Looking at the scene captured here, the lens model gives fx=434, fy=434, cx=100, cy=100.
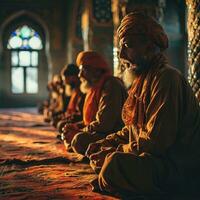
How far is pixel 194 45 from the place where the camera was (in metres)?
4.24

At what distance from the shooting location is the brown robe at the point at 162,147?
275cm

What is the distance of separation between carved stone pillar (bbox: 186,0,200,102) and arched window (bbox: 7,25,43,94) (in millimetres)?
10634

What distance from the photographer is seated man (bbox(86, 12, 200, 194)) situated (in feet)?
9.05

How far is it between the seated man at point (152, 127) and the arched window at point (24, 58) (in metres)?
11.7

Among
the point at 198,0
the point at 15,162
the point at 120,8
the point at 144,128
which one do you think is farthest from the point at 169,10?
the point at 144,128

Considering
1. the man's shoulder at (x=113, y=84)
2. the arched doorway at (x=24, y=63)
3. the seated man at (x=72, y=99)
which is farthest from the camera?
the arched doorway at (x=24, y=63)

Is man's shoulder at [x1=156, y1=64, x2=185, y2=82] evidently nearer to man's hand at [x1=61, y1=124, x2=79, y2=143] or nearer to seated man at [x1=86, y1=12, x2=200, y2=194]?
seated man at [x1=86, y1=12, x2=200, y2=194]

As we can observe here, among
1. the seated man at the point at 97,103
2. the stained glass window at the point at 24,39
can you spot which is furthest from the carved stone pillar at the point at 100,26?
the stained glass window at the point at 24,39

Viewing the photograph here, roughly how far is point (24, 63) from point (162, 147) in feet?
40.4

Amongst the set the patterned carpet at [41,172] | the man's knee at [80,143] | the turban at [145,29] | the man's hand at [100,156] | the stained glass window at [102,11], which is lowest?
the patterned carpet at [41,172]

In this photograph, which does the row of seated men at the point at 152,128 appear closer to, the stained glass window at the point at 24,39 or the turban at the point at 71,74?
the turban at the point at 71,74

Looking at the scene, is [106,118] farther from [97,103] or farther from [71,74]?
[71,74]

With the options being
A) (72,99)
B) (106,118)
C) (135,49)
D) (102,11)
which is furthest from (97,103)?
(102,11)

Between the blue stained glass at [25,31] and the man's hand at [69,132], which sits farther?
the blue stained glass at [25,31]
